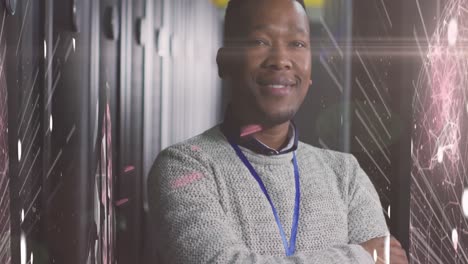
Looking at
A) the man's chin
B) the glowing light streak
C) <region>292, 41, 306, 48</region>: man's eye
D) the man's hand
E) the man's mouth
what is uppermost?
the glowing light streak

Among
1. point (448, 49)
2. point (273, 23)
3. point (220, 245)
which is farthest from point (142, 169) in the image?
point (448, 49)

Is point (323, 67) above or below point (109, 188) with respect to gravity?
above

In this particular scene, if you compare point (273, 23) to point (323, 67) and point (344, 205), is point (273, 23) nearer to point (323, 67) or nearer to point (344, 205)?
point (323, 67)

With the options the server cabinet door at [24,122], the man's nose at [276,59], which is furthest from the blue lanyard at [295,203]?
the server cabinet door at [24,122]

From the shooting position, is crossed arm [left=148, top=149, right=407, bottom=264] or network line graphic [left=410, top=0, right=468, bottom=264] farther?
network line graphic [left=410, top=0, right=468, bottom=264]

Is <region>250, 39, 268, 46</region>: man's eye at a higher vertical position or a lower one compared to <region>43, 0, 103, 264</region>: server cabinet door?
higher

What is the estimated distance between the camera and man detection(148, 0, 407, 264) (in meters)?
0.78

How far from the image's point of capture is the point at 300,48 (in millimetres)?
820

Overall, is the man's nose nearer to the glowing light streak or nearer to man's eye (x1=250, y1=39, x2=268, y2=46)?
man's eye (x1=250, y1=39, x2=268, y2=46)

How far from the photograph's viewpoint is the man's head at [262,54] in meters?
0.81

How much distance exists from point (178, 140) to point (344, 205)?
228 millimetres

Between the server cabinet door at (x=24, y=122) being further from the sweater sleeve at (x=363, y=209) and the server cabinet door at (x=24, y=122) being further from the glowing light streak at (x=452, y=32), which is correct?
the glowing light streak at (x=452, y=32)

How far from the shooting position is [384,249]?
0.83m

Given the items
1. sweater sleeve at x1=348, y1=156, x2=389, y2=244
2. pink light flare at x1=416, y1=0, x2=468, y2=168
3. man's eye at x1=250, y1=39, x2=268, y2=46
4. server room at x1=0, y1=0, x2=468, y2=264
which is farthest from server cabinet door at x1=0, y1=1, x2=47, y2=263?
pink light flare at x1=416, y1=0, x2=468, y2=168
